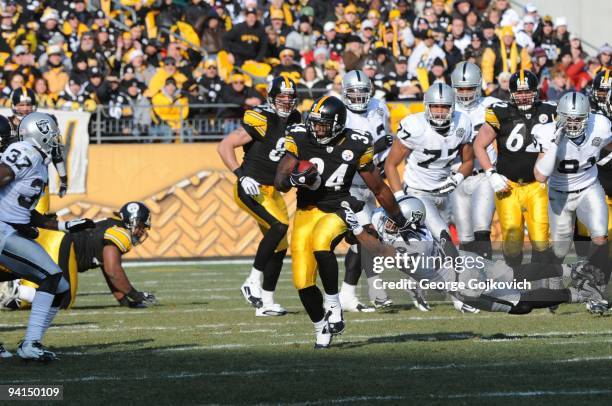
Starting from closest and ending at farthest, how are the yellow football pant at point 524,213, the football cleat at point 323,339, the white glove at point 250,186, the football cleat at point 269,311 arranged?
1. the football cleat at point 323,339
2. the white glove at point 250,186
3. the football cleat at point 269,311
4. the yellow football pant at point 524,213

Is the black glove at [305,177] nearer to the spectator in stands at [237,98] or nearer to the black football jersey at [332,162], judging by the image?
the black football jersey at [332,162]

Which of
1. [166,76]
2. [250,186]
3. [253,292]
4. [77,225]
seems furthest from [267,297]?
[166,76]

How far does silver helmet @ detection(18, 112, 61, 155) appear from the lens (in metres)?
7.53

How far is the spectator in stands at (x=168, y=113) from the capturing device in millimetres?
16422

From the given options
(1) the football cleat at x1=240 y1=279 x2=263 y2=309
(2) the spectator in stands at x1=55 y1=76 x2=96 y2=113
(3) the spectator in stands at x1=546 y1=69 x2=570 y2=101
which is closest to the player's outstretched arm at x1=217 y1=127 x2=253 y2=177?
(1) the football cleat at x1=240 y1=279 x2=263 y2=309

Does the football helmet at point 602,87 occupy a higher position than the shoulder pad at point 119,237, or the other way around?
the football helmet at point 602,87

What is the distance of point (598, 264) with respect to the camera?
9844 millimetres

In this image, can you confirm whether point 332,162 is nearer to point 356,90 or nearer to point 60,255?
point 356,90

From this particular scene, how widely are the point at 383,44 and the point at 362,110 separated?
7.88 m

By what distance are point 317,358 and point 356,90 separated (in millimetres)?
3676

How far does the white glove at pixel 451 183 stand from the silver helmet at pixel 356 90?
0.97 meters

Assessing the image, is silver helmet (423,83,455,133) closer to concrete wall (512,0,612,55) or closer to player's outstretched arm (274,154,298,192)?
player's outstretched arm (274,154,298,192)

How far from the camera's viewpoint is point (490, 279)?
10.4 meters


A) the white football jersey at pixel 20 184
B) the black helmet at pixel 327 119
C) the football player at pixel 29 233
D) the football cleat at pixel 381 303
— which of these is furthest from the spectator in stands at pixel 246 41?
the white football jersey at pixel 20 184
